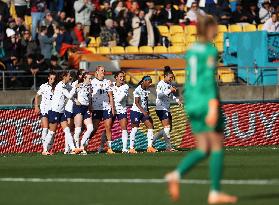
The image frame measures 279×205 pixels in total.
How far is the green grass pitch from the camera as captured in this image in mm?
13641

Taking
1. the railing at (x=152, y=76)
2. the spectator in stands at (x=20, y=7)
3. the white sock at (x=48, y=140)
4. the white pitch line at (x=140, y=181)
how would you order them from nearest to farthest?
the white pitch line at (x=140, y=181) → the white sock at (x=48, y=140) → the railing at (x=152, y=76) → the spectator in stands at (x=20, y=7)

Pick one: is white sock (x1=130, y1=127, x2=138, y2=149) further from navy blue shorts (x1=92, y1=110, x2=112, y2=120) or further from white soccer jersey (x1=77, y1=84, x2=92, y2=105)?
white soccer jersey (x1=77, y1=84, x2=92, y2=105)

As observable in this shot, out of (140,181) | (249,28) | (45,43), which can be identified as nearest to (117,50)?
(45,43)

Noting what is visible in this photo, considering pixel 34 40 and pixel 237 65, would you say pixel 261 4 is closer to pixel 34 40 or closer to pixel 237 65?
pixel 237 65

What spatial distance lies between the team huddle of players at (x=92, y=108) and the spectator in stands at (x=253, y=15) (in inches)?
506

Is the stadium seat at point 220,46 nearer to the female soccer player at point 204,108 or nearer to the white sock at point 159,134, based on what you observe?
the white sock at point 159,134

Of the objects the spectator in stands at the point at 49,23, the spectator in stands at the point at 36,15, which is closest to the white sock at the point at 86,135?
the spectator in stands at the point at 49,23

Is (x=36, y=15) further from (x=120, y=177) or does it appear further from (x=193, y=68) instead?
(x=193, y=68)

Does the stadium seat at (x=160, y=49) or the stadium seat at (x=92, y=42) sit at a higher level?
the stadium seat at (x=92, y=42)

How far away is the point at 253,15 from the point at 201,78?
26.8m

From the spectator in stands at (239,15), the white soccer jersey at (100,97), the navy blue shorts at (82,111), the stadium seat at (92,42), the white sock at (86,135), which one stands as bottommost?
the white sock at (86,135)

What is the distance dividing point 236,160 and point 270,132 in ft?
28.4

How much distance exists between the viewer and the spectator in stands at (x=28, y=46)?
107ft

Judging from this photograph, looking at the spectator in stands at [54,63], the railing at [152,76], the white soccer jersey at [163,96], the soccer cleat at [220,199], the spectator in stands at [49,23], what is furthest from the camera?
the spectator in stands at [49,23]
